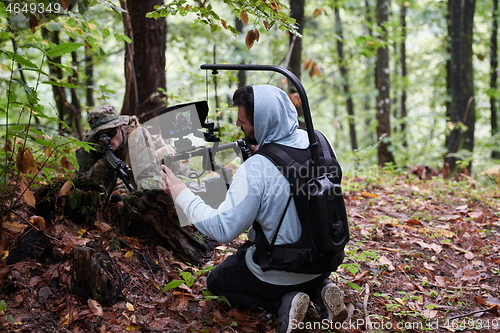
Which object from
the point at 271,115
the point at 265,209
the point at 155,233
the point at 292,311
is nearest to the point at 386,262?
the point at 292,311

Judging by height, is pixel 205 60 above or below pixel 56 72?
above

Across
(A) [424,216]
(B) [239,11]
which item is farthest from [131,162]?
(A) [424,216]

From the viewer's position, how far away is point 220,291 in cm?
309

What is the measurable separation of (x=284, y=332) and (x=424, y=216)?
11.6ft

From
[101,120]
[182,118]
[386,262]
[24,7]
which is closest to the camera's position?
[182,118]

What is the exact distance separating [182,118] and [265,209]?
1.11 m

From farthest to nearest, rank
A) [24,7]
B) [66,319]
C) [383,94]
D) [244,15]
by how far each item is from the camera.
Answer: [383,94], [24,7], [244,15], [66,319]

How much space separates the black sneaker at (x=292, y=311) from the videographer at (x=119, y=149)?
77.9 inches

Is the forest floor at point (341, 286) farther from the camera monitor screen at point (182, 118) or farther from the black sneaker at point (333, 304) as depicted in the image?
the camera monitor screen at point (182, 118)

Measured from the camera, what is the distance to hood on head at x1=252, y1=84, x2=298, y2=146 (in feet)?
8.43

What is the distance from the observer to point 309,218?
8.38ft

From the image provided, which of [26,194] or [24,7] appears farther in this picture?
[24,7]

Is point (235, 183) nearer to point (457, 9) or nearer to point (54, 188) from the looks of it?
point (54, 188)

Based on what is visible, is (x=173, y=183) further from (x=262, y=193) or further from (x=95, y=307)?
(x=95, y=307)
